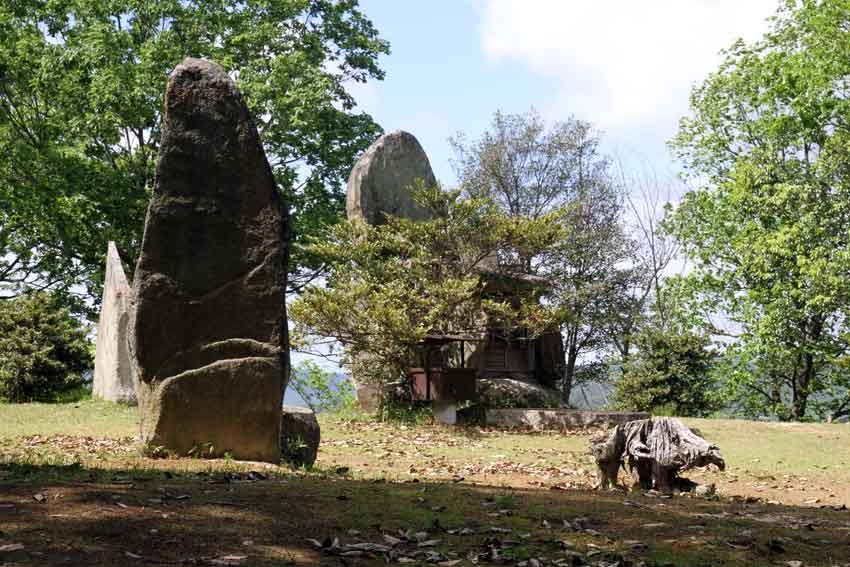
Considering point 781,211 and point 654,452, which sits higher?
point 781,211

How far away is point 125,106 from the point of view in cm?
2356

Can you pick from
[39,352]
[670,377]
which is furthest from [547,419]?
[39,352]

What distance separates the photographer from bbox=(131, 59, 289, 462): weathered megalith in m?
9.44

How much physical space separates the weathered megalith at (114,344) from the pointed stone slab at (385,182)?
18.3ft

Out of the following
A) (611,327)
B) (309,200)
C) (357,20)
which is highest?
(357,20)

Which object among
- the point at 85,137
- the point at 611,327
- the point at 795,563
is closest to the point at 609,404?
the point at 611,327

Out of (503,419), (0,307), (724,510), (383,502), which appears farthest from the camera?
(0,307)

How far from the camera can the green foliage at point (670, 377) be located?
23547 millimetres

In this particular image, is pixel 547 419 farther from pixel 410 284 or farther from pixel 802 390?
pixel 802 390

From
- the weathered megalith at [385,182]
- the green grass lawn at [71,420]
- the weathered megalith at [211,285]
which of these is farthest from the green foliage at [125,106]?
the weathered megalith at [211,285]

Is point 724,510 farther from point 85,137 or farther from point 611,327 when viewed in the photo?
point 611,327

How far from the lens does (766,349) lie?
2567 centimetres

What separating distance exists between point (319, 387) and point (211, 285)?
18.4 m

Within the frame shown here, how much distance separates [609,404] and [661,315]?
4.65 metres
